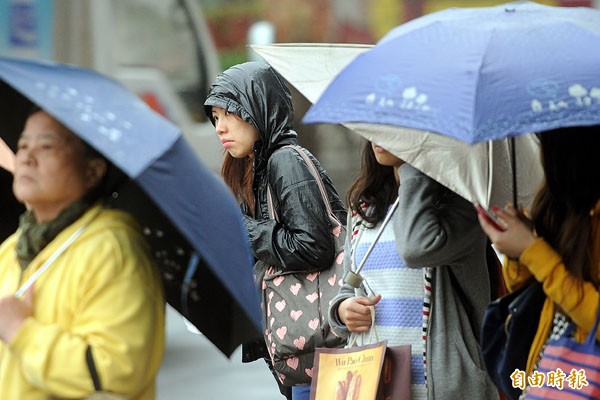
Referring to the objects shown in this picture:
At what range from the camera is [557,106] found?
10.8 feet

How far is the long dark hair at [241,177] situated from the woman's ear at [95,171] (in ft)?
6.13

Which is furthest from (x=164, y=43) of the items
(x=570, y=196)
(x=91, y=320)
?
(x=91, y=320)

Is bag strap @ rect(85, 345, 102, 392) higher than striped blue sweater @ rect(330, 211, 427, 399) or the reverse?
higher

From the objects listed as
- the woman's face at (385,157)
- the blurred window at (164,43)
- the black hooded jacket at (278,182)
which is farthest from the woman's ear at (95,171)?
the blurred window at (164,43)

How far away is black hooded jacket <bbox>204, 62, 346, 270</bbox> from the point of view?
494cm

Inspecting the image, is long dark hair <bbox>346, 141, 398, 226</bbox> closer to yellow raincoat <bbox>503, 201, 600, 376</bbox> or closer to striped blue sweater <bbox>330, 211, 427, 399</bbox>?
striped blue sweater <bbox>330, 211, 427, 399</bbox>

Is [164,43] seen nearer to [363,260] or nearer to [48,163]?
[363,260]

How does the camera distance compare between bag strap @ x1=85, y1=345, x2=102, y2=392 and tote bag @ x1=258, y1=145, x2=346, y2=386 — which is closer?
bag strap @ x1=85, y1=345, x2=102, y2=392

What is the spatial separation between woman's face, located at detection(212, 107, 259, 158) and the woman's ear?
1855mm

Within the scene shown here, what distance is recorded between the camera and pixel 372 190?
4.46 metres

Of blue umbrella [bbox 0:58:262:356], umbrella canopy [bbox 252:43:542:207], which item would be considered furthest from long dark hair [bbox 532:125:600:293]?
Answer: blue umbrella [bbox 0:58:262:356]

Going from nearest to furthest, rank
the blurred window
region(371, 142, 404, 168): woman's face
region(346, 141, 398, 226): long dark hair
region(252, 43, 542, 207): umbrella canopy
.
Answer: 1. region(252, 43, 542, 207): umbrella canopy
2. region(371, 142, 404, 168): woman's face
3. region(346, 141, 398, 226): long dark hair
4. the blurred window

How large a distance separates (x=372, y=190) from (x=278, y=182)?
0.67 m

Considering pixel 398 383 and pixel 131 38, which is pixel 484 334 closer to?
pixel 398 383
